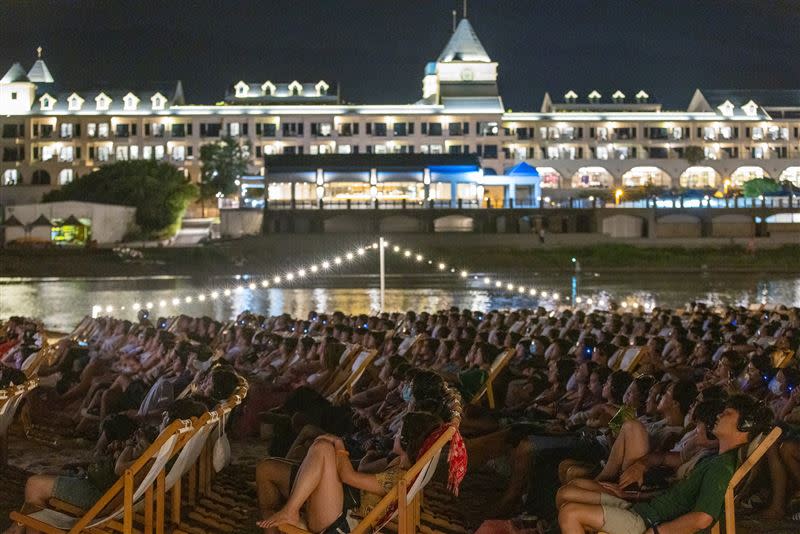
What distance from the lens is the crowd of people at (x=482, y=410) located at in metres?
5.87

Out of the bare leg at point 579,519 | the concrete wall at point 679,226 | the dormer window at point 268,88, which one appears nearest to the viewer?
the bare leg at point 579,519

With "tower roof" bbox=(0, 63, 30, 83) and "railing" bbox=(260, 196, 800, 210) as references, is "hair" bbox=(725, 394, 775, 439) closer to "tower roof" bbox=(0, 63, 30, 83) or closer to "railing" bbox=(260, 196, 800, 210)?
"railing" bbox=(260, 196, 800, 210)

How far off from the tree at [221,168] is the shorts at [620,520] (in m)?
83.7

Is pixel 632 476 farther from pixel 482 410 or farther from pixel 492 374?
pixel 492 374

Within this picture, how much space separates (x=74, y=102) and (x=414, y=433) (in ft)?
341

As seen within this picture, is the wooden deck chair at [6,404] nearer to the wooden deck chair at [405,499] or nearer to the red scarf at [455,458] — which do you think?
the wooden deck chair at [405,499]

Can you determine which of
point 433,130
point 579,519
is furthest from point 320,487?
point 433,130

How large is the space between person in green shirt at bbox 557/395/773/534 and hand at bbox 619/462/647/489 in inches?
10.7

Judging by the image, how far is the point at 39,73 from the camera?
114250 mm

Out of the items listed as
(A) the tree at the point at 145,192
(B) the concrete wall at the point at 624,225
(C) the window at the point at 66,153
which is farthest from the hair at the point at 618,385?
(C) the window at the point at 66,153

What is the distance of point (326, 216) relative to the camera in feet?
227

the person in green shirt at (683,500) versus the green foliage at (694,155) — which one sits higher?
the green foliage at (694,155)

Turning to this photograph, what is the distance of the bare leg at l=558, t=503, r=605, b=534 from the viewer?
18.3 feet

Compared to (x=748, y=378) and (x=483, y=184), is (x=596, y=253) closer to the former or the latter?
(x=483, y=184)
